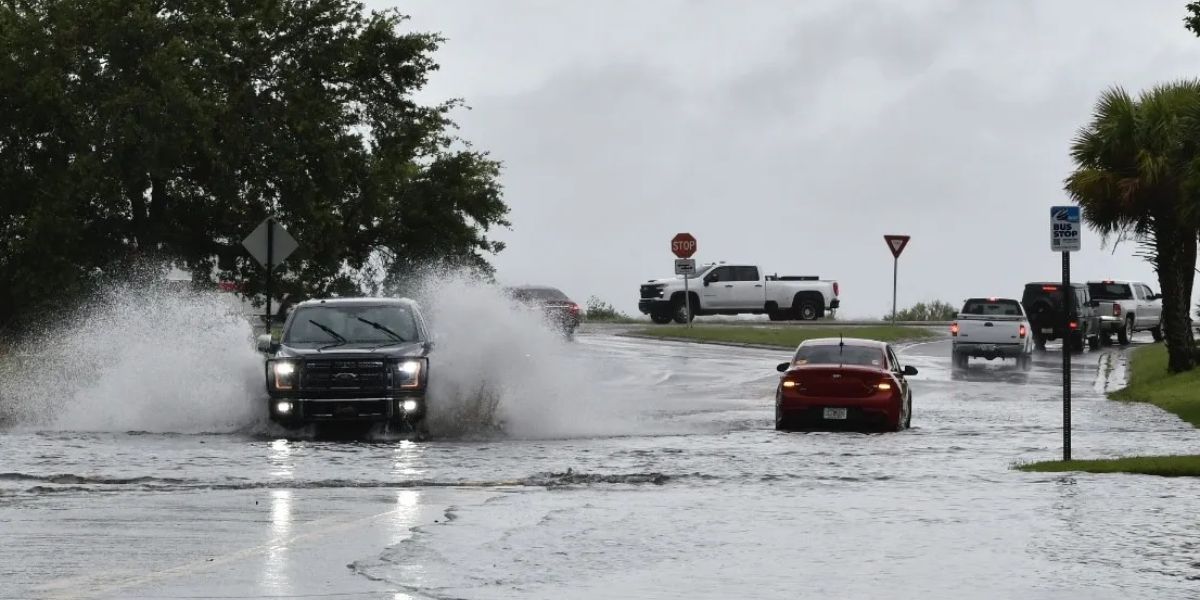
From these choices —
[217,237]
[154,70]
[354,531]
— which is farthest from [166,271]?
[354,531]

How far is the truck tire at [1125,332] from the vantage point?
189 feet

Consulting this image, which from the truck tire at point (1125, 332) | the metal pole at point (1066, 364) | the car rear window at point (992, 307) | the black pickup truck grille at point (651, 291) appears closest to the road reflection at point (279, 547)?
the metal pole at point (1066, 364)

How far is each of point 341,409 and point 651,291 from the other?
39.4 m

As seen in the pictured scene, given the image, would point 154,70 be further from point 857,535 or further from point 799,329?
point 857,535

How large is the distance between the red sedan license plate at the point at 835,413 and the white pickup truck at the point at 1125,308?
33.6 meters

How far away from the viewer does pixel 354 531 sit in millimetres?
13281

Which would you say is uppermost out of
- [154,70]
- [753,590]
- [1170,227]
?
[154,70]

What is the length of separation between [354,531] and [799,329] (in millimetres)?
43713

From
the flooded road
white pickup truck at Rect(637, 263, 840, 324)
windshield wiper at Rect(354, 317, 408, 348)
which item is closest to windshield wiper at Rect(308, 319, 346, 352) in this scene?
windshield wiper at Rect(354, 317, 408, 348)

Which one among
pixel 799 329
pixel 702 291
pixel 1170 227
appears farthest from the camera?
pixel 702 291

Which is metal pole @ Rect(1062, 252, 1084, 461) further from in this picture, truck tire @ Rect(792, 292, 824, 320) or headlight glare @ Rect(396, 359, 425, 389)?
truck tire @ Rect(792, 292, 824, 320)

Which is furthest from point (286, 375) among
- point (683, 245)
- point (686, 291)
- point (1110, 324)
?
point (1110, 324)

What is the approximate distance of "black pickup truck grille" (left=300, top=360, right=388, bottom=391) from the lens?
23125 mm

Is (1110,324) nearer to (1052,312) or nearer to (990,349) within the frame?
(1052,312)
